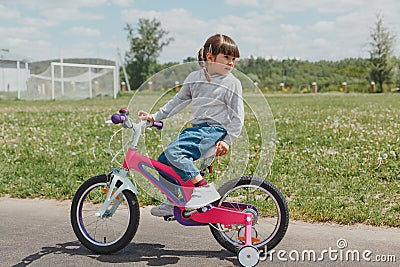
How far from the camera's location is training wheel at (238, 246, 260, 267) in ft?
13.9

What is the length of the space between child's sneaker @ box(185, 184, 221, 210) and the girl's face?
87cm

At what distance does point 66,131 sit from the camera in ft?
38.8

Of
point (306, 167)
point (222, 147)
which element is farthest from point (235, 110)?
point (306, 167)

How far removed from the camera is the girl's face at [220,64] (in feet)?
14.0

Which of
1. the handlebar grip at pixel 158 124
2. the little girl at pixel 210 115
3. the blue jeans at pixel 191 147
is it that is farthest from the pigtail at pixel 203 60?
the handlebar grip at pixel 158 124

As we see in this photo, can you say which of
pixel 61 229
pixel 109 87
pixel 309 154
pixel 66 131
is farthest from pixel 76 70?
pixel 61 229

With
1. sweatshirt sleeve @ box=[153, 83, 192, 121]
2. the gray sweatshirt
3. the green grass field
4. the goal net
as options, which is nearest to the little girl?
the gray sweatshirt

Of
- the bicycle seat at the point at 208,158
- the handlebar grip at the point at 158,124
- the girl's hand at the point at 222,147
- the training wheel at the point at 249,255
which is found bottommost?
the training wheel at the point at 249,255

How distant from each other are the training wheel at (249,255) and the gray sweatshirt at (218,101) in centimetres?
80

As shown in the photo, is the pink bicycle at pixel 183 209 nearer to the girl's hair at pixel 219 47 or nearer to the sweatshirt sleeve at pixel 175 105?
the sweatshirt sleeve at pixel 175 105

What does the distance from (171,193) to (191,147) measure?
0.43 meters

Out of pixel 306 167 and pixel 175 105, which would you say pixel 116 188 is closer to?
pixel 175 105

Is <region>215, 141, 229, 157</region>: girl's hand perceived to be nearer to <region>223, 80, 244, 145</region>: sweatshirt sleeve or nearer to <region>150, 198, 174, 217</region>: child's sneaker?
<region>223, 80, 244, 145</region>: sweatshirt sleeve

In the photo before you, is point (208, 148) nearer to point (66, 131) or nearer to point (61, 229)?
point (61, 229)
